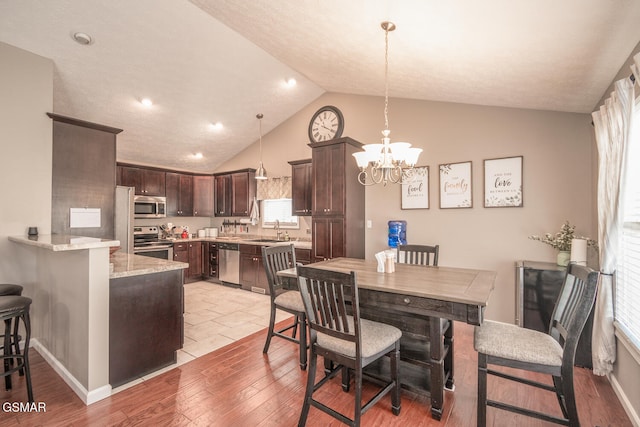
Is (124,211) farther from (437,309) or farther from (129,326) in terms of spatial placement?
(437,309)

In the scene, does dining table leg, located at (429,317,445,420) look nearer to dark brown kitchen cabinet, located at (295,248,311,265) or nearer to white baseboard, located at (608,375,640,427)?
white baseboard, located at (608,375,640,427)

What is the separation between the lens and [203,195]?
21.8ft

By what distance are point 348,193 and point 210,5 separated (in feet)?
8.99

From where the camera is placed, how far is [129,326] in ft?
7.91

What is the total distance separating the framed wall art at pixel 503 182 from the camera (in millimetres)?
3459

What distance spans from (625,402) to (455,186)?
2.49 m

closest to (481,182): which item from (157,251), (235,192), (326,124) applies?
(326,124)

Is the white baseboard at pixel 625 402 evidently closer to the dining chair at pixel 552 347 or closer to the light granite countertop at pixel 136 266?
the dining chair at pixel 552 347

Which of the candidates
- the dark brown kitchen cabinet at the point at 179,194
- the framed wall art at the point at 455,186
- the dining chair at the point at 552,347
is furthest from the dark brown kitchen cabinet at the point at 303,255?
the dining chair at the point at 552,347

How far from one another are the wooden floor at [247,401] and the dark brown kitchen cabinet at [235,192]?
3.87m

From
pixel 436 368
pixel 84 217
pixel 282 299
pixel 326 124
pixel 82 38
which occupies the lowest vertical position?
pixel 436 368

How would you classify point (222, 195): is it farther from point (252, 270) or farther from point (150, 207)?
point (252, 270)

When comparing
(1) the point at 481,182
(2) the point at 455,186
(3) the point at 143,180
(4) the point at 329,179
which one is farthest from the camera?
(3) the point at 143,180

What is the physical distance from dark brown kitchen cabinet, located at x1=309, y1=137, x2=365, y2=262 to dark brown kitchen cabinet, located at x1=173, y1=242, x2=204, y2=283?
9.21 feet
